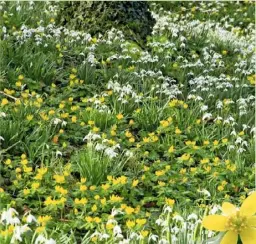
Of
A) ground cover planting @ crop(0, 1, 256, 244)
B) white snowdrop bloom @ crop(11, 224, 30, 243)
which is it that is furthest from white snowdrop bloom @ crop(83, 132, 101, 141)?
white snowdrop bloom @ crop(11, 224, 30, 243)

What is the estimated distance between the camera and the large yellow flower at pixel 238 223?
99 cm

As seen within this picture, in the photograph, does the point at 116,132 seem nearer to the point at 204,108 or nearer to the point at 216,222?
the point at 204,108

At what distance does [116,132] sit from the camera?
13.3 ft

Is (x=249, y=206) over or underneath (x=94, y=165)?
over

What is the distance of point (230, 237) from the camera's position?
982 millimetres

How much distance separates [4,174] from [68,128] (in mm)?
834

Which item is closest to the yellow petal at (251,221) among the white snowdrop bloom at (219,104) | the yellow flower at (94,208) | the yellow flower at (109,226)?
the yellow flower at (109,226)

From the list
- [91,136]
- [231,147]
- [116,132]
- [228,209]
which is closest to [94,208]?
[91,136]

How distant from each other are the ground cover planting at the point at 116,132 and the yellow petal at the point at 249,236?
125cm

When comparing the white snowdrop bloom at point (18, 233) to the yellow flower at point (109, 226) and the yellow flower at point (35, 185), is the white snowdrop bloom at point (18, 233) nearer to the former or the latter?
the yellow flower at point (109, 226)

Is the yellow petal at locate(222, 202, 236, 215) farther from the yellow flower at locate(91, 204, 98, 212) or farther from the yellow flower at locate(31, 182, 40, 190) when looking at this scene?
the yellow flower at locate(31, 182, 40, 190)

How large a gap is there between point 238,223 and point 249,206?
1.6 inches

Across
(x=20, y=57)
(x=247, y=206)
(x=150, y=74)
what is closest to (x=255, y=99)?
(x=150, y=74)

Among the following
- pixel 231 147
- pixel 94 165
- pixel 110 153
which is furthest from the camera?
pixel 231 147
